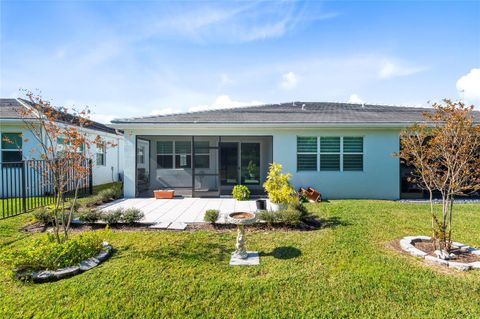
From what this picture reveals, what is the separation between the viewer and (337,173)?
10.9m

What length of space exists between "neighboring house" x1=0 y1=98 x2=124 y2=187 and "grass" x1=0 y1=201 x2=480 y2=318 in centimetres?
319

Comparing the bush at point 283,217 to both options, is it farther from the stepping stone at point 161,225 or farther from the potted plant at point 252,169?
the potted plant at point 252,169

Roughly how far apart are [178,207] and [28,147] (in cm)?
835

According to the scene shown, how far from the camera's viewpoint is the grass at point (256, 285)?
10.3 ft

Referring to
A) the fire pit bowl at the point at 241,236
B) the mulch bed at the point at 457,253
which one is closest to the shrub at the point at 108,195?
the fire pit bowl at the point at 241,236

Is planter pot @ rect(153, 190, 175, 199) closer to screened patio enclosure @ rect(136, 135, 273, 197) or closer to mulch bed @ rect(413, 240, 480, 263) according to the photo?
screened patio enclosure @ rect(136, 135, 273, 197)

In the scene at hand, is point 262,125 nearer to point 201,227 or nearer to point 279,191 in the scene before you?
point 279,191

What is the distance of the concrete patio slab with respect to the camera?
23.3 feet

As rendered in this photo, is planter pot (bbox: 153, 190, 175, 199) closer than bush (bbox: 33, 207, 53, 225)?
No

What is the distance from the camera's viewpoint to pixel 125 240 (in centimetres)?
549

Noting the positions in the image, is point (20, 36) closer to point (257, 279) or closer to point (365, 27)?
point (257, 279)

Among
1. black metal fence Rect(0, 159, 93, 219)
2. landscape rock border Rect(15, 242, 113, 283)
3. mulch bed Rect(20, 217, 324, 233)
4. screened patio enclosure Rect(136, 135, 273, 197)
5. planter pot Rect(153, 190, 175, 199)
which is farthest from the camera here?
screened patio enclosure Rect(136, 135, 273, 197)

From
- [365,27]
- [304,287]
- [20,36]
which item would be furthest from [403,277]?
[20,36]

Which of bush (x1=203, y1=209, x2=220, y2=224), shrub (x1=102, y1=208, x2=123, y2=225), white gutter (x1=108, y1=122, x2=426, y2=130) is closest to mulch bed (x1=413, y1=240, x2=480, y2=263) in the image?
bush (x1=203, y1=209, x2=220, y2=224)
